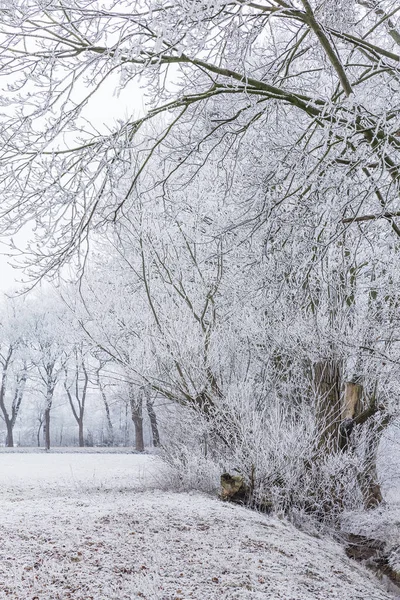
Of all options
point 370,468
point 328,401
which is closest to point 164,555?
point 328,401

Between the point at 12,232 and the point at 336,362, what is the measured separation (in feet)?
19.2

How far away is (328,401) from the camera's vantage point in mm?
8938

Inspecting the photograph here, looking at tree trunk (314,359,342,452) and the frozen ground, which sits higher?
tree trunk (314,359,342,452)

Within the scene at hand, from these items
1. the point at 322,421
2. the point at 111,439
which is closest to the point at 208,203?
the point at 322,421

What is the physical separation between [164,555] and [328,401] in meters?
4.46

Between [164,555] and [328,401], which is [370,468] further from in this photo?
[164,555]

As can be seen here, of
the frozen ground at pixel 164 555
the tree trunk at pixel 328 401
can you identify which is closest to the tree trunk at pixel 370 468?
the tree trunk at pixel 328 401

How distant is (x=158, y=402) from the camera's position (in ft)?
35.4

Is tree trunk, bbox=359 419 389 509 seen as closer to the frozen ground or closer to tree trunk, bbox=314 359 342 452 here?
tree trunk, bbox=314 359 342 452

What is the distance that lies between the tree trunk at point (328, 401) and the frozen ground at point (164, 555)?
1668 mm

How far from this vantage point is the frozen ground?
439cm

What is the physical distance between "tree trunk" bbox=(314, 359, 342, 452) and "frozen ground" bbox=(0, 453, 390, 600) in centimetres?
167

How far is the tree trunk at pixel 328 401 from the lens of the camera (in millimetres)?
8549

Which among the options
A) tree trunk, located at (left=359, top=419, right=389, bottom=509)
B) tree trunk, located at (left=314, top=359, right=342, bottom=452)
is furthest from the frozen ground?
tree trunk, located at (left=359, top=419, right=389, bottom=509)
